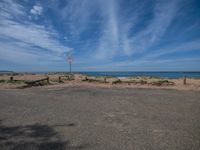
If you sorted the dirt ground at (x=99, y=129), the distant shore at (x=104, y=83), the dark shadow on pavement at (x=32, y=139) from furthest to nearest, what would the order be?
the distant shore at (x=104, y=83) → the dirt ground at (x=99, y=129) → the dark shadow on pavement at (x=32, y=139)

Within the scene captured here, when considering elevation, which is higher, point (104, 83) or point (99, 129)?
point (104, 83)

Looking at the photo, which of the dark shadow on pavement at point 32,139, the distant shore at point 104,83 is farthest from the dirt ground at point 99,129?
the distant shore at point 104,83

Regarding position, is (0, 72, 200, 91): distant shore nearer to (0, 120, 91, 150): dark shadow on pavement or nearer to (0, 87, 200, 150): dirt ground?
(0, 87, 200, 150): dirt ground

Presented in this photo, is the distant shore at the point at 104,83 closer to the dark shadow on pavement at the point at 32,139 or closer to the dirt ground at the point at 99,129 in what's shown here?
the dirt ground at the point at 99,129

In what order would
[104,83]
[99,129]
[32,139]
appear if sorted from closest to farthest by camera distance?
1. [32,139]
2. [99,129]
3. [104,83]

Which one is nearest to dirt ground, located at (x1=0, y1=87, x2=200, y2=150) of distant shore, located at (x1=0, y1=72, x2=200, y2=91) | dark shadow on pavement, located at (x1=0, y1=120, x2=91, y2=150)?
dark shadow on pavement, located at (x1=0, y1=120, x2=91, y2=150)

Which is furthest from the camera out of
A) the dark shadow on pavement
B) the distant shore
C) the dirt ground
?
the distant shore

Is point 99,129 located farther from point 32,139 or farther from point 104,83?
point 104,83

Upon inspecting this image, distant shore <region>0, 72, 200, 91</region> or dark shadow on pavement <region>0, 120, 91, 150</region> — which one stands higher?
distant shore <region>0, 72, 200, 91</region>

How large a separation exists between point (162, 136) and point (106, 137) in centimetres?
158

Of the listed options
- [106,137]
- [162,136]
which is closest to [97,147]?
[106,137]

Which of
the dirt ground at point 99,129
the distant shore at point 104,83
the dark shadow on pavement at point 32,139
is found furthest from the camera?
the distant shore at point 104,83

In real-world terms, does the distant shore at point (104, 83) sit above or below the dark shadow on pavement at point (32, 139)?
above

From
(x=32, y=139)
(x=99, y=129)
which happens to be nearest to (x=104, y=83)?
(x=99, y=129)
